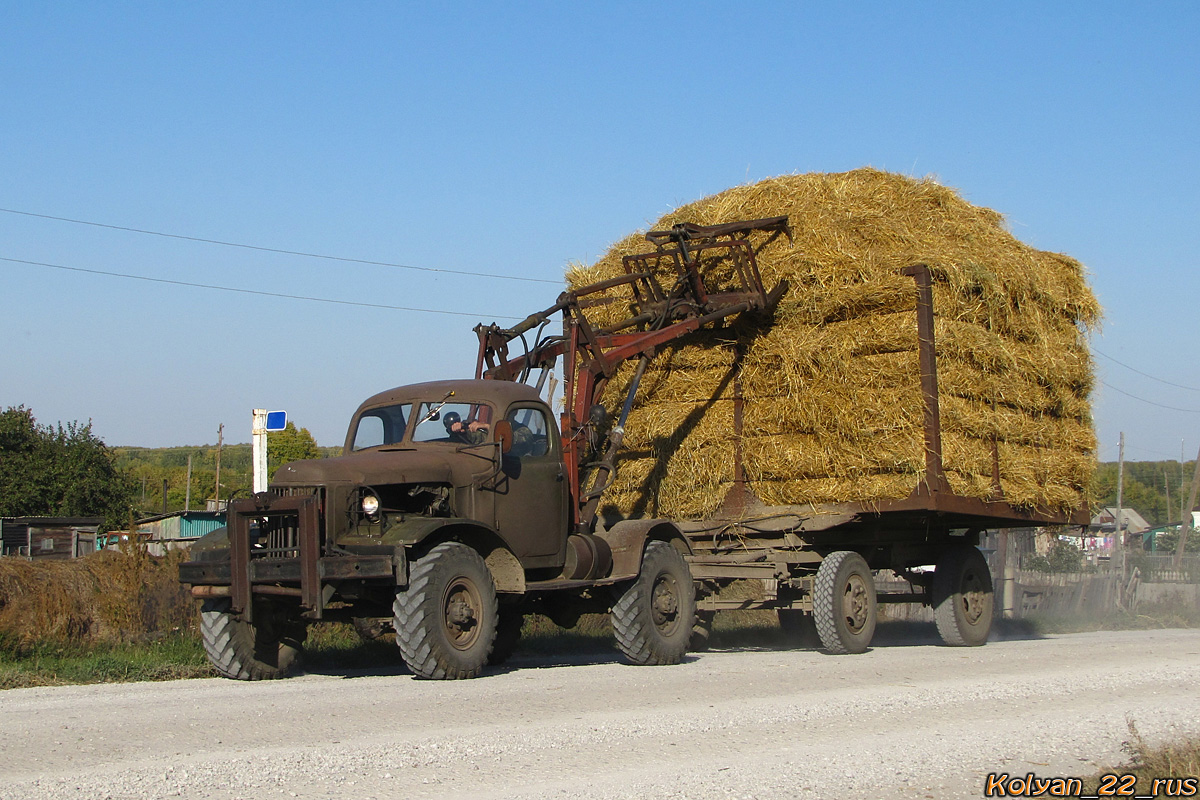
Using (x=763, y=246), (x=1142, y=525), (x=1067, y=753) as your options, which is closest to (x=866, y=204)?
(x=763, y=246)

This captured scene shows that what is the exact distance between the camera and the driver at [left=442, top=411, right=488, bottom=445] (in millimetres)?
10320

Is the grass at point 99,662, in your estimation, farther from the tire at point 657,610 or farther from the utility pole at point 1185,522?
the utility pole at point 1185,522

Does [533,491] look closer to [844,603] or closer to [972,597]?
[844,603]

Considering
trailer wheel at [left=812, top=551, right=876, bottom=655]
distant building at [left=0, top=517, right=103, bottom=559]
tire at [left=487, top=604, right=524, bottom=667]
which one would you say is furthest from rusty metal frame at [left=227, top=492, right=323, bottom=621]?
distant building at [left=0, top=517, right=103, bottom=559]

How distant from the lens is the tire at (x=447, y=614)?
8.63 m

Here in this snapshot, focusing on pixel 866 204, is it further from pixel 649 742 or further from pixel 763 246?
pixel 649 742

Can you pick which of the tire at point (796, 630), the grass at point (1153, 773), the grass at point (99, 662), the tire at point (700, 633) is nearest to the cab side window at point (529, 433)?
the grass at point (99, 662)

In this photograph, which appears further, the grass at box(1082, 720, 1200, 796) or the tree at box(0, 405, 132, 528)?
the tree at box(0, 405, 132, 528)

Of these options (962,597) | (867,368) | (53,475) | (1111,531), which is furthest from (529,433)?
(1111,531)

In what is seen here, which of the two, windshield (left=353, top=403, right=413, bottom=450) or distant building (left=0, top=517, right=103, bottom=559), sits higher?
windshield (left=353, top=403, right=413, bottom=450)

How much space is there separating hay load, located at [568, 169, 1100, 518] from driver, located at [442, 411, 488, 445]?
3.27 metres

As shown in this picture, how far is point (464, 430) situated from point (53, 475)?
5145 cm

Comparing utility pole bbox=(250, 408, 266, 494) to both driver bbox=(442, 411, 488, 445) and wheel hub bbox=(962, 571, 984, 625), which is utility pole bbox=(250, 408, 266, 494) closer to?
driver bbox=(442, 411, 488, 445)

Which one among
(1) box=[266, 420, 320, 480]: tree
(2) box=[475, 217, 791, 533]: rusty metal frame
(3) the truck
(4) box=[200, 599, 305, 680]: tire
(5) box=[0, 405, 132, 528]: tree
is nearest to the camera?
(3) the truck
